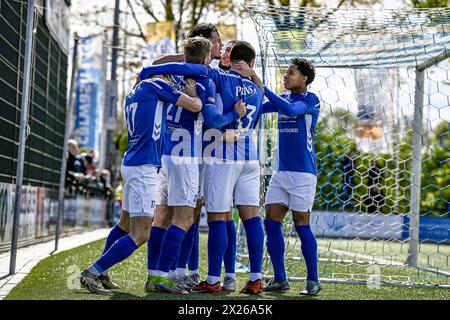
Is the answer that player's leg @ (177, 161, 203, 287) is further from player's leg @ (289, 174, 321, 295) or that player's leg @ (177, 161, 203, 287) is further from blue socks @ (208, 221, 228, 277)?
player's leg @ (289, 174, 321, 295)

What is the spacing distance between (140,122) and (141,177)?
43 cm

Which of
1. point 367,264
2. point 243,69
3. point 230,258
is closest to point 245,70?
point 243,69

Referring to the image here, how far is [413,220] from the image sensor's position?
1092 cm

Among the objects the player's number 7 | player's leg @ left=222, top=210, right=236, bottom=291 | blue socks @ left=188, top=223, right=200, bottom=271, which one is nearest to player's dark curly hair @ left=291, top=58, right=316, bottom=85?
the player's number 7

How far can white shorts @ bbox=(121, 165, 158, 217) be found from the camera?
6191 mm

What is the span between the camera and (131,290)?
21.1 feet

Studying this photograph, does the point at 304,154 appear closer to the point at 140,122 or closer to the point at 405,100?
the point at 140,122

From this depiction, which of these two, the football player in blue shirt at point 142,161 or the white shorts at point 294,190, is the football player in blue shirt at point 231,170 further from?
the white shorts at point 294,190

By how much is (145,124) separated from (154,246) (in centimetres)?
103

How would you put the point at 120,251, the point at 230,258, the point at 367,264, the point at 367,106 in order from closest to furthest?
the point at 120,251
the point at 230,258
the point at 367,264
the point at 367,106

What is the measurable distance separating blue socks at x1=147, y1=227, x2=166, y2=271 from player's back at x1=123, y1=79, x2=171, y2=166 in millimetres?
722

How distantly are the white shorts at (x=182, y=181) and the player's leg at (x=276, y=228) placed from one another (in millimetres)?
929

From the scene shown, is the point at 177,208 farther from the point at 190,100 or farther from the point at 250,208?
the point at 190,100
